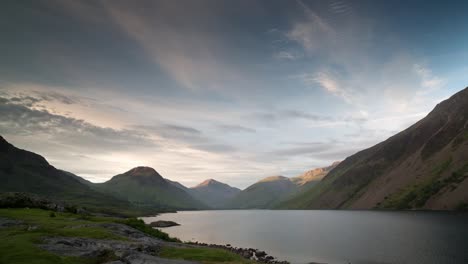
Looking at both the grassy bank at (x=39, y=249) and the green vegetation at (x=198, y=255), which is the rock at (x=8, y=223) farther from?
the green vegetation at (x=198, y=255)

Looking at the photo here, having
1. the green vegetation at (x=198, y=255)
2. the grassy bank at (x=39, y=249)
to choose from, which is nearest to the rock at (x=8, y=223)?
the grassy bank at (x=39, y=249)

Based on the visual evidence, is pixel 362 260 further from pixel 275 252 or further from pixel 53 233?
pixel 53 233

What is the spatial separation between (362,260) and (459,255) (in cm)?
2070

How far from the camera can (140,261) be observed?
32.8m

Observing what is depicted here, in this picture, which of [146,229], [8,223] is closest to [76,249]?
[8,223]

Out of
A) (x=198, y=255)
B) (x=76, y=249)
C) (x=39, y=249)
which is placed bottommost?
(x=198, y=255)

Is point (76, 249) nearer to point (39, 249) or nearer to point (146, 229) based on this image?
point (39, 249)

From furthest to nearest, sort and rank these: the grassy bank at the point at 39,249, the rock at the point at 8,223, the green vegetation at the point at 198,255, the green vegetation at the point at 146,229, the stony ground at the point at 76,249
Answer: the green vegetation at the point at 146,229
the rock at the point at 8,223
the green vegetation at the point at 198,255
the stony ground at the point at 76,249
the grassy bank at the point at 39,249

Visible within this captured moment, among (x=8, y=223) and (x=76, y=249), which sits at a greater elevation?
(x=8, y=223)

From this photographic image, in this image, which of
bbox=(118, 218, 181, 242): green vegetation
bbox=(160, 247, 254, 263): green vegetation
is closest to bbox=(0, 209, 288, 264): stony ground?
bbox=(160, 247, 254, 263): green vegetation

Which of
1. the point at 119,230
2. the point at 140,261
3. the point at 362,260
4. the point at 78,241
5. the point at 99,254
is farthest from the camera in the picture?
the point at 362,260

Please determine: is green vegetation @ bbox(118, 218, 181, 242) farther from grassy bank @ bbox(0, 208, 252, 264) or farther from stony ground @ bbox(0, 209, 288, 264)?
stony ground @ bbox(0, 209, 288, 264)

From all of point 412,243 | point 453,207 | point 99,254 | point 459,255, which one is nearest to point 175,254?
point 99,254

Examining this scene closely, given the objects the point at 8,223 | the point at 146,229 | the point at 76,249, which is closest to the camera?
the point at 76,249
